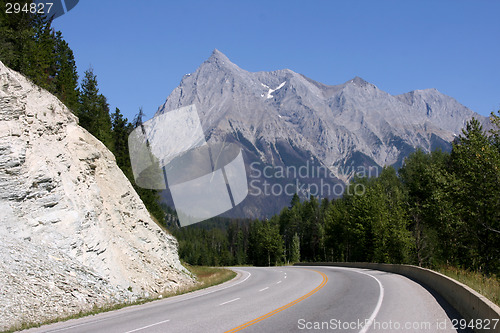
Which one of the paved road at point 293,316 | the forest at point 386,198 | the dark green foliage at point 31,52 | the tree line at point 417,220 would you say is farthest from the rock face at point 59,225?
the tree line at point 417,220

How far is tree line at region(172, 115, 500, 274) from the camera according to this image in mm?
25562

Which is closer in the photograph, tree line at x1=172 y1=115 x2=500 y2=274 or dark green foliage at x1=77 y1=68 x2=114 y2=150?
tree line at x1=172 y1=115 x2=500 y2=274

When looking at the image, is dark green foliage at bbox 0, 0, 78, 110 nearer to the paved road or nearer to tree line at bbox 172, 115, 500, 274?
the paved road

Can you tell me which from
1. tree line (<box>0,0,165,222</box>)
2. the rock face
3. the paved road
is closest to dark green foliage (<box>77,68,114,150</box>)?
tree line (<box>0,0,165,222</box>)

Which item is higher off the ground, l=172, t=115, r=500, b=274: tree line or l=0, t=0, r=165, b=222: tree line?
l=0, t=0, r=165, b=222: tree line

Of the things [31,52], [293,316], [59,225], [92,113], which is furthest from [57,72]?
[293,316]

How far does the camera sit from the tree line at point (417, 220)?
25562 millimetres

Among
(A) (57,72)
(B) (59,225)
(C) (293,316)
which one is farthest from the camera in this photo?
(A) (57,72)

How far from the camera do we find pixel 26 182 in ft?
61.4

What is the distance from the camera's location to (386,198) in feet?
185

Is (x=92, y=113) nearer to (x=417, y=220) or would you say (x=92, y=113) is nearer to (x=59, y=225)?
(x=59, y=225)

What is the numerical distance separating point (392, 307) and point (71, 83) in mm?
37461

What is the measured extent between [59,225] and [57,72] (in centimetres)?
2920

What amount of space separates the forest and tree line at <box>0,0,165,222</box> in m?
0.10
